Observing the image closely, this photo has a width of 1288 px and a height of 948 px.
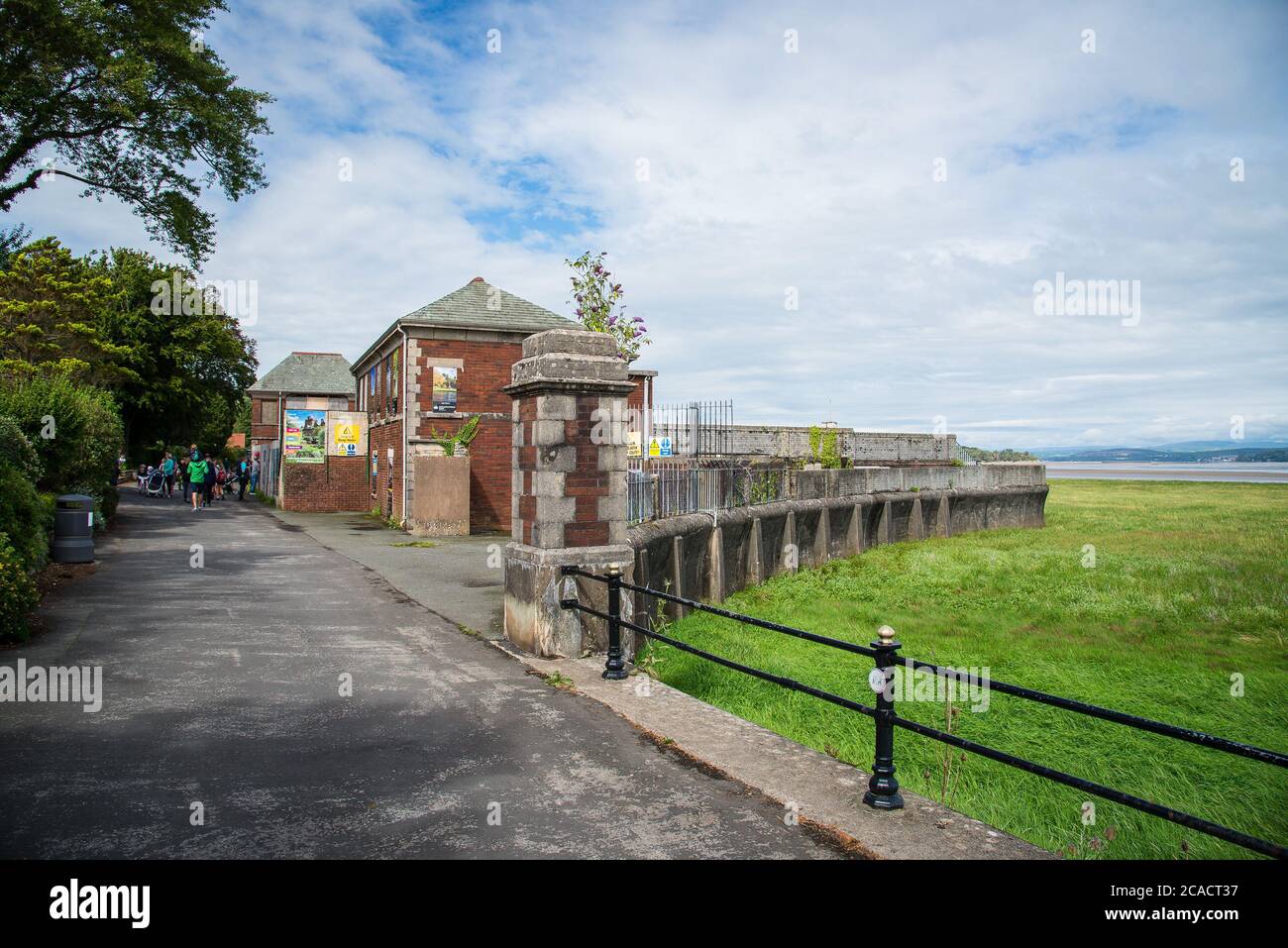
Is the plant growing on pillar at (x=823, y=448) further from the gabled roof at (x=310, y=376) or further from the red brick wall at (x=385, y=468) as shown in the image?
the gabled roof at (x=310, y=376)

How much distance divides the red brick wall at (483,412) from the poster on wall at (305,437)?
330 inches

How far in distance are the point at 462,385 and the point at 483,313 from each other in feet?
7.74

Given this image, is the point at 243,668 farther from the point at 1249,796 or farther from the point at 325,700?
the point at 1249,796

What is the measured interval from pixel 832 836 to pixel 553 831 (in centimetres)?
136

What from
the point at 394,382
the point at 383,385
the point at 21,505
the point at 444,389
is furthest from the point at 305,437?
the point at 21,505

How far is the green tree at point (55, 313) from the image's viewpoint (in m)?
33.1

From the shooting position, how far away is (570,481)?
8102 millimetres

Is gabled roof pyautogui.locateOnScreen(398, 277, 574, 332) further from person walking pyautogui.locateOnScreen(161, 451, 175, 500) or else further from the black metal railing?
the black metal railing

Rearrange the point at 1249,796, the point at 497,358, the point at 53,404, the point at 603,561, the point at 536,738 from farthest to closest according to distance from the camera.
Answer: the point at 497,358, the point at 53,404, the point at 603,561, the point at 1249,796, the point at 536,738

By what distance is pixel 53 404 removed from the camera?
16.3 metres

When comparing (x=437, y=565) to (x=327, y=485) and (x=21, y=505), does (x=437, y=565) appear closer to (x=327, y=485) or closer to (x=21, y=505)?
(x=21, y=505)

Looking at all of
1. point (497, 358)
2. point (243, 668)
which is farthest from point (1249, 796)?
point (497, 358)

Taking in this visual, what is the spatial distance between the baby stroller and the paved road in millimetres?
29072

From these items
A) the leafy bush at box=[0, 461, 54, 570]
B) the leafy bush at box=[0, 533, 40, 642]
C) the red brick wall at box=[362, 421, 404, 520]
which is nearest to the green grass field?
the leafy bush at box=[0, 533, 40, 642]
